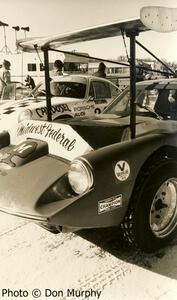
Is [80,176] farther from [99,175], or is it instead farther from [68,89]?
[68,89]

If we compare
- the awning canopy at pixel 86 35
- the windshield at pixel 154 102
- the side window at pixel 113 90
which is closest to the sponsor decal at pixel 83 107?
the side window at pixel 113 90

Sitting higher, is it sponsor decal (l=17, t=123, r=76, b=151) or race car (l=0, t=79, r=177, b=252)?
sponsor decal (l=17, t=123, r=76, b=151)

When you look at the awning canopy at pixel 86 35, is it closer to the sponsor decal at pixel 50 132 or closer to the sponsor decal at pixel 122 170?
the sponsor decal at pixel 50 132

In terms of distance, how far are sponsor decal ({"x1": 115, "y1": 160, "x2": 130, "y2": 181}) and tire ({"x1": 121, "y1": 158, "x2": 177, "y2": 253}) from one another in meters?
0.18

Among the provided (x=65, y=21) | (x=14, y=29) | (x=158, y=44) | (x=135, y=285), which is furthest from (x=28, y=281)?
(x=14, y=29)

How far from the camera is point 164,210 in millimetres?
2479

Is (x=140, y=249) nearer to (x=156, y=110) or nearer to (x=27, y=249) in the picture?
(x=27, y=249)

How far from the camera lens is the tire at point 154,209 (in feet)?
7.33

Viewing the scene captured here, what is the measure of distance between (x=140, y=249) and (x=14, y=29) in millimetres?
2403

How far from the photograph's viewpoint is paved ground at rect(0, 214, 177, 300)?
6.59 ft

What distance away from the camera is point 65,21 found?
2.88 metres

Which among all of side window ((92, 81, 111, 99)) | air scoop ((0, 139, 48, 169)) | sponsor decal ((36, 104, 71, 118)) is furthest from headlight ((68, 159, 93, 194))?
side window ((92, 81, 111, 99))

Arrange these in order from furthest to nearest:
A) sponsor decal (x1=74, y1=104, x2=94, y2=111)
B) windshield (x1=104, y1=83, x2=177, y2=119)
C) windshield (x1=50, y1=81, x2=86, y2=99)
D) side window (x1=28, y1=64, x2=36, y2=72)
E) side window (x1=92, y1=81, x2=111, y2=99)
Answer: side window (x1=28, y1=64, x2=36, y2=72) → side window (x1=92, y1=81, x2=111, y2=99) → windshield (x1=50, y1=81, x2=86, y2=99) → sponsor decal (x1=74, y1=104, x2=94, y2=111) → windshield (x1=104, y1=83, x2=177, y2=119)

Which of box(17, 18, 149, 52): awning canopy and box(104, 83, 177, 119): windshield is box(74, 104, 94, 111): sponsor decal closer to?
box(17, 18, 149, 52): awning canopy
